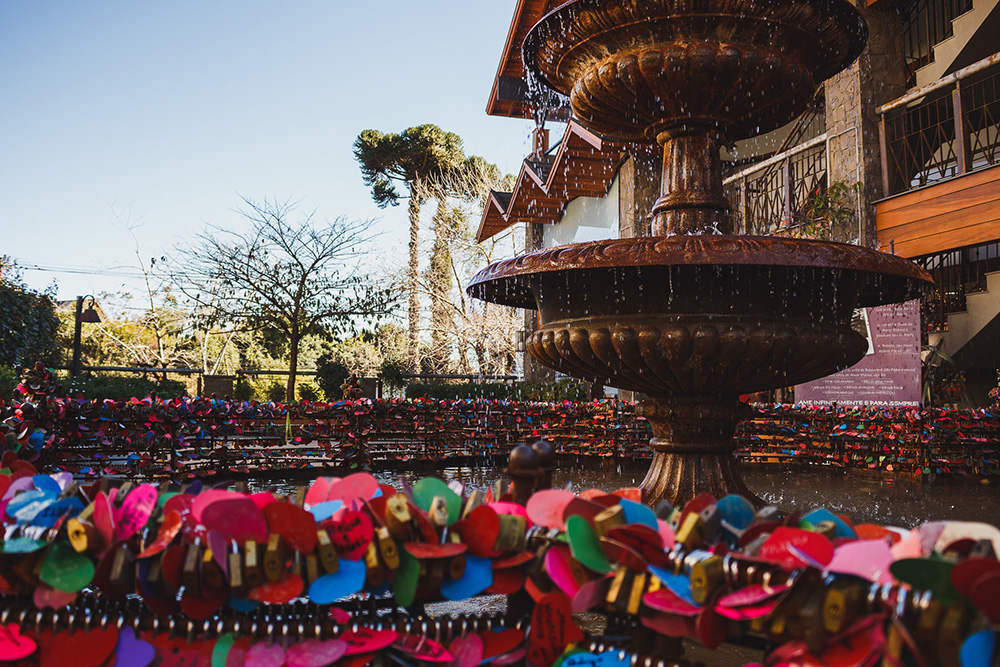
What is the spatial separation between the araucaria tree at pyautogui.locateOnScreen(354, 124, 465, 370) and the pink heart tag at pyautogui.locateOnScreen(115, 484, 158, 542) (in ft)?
96.5

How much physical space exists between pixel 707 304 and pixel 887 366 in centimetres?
638

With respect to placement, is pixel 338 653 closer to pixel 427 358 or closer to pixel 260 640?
pixel 260 640

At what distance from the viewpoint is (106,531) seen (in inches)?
47.3

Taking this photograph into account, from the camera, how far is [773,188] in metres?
12.3

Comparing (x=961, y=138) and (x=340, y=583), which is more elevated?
(x=961, y=138)

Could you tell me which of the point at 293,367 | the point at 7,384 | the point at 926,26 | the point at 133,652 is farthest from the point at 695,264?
the point at 293,367

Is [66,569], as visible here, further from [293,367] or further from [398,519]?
[293,367]

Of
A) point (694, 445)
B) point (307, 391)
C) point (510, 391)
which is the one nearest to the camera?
point (694, 445)

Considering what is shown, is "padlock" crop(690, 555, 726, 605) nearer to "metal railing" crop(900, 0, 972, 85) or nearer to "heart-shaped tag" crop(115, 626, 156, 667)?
"heart-shaped tag" crop(115, 626, 156, 667)

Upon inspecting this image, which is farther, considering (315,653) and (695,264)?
(695,264)

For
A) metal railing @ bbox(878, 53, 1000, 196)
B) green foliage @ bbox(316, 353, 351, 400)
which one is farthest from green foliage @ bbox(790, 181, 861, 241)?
green foliage @ bbox(316, 353, 351, 400)

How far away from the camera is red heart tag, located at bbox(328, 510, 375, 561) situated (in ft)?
3.82

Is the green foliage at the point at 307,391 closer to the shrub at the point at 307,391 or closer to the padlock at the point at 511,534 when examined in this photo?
the shrub at the point at 307,391

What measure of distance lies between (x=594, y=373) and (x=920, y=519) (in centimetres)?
239
